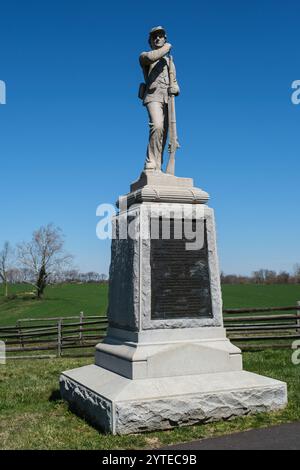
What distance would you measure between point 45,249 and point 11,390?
3966 centimetres

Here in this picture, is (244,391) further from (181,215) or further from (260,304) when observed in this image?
(260,304)

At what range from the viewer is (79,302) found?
39375 mm

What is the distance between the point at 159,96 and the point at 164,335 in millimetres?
3530

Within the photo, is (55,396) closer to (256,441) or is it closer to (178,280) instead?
(178,280)

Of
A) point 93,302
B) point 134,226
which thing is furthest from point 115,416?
point 93,302

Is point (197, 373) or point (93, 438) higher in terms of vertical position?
point (197, 373)

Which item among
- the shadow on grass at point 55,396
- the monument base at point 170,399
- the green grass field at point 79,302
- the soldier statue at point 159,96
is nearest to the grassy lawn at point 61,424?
the shadow on grass at point 55,396

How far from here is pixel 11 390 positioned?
854 centimetres

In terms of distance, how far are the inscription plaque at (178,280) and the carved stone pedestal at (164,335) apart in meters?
0.01

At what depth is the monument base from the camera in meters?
5.54

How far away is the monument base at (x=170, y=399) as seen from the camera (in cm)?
554

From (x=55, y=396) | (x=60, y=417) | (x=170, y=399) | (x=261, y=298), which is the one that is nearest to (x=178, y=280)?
(x=170, y=399)

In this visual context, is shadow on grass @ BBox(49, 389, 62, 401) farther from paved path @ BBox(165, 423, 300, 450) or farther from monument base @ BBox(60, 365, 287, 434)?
paved path @ BBox(165, 423, 300, 450)

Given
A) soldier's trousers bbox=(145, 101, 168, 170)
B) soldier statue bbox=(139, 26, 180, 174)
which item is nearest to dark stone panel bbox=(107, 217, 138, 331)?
soldier's trousers bbox=(145, 101, 168, 170)
